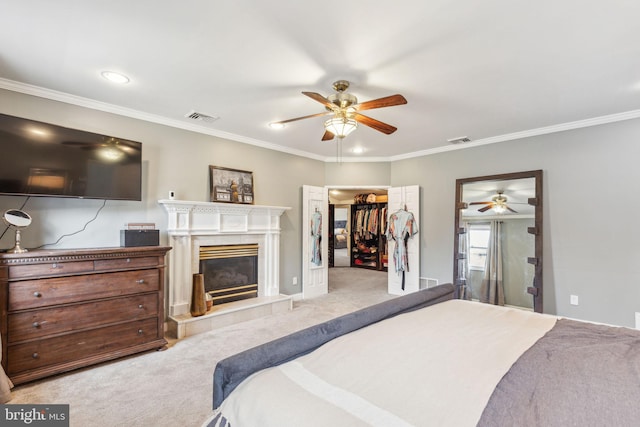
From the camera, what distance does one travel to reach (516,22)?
1915mm

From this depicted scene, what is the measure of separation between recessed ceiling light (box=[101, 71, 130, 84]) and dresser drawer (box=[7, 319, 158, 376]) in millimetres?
2192

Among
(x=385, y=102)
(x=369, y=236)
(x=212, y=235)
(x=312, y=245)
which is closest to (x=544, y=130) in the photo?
(x=385, y=102)

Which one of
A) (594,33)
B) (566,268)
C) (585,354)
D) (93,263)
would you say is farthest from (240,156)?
(566,268)

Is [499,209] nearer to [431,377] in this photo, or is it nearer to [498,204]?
[498,204]

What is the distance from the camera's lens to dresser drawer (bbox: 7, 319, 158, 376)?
2295mm

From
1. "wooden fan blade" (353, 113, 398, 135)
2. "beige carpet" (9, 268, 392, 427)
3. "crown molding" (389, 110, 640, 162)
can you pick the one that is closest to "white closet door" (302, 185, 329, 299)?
"beige carpet" (9, 268, 392, 427)

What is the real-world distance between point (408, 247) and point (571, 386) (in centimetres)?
424

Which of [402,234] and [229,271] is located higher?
[402,234]

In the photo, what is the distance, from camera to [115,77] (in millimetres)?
2645

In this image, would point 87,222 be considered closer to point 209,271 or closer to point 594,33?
point 209,271

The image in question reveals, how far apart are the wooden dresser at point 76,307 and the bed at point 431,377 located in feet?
6.95

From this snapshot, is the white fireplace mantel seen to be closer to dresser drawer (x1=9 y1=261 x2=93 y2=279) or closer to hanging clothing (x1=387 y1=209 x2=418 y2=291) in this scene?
dresser drawer (x1=9 y1=261 x2=93 y2=279)

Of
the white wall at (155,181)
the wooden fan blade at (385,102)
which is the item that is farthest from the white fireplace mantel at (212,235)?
the wooden fan blade at (385,102)

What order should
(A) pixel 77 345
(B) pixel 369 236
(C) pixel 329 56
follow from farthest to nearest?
(B) pixel 369 236
(A) pixel 77 345
(C) pixel 329 56
